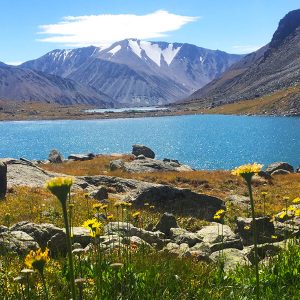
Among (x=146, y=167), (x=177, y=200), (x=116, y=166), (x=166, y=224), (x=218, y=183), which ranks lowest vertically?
(x=218, y=183)

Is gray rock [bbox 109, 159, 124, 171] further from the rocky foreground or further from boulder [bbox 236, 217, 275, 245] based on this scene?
boulder [bbox 236, 217, 275, 245]

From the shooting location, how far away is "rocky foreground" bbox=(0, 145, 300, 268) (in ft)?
35.0

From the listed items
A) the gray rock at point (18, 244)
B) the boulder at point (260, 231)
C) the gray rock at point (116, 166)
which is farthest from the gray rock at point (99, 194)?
the gray rock at point (116, 166)

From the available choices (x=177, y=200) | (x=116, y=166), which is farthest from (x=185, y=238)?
(x=116, y=166)

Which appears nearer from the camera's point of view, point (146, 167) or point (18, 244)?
point (18, 244)

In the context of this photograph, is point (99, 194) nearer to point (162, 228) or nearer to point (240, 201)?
point (162, 228)

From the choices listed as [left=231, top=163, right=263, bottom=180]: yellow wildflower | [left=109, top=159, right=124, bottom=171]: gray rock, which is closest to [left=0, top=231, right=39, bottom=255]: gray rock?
[left=231, top=163, right=263, bottom=180]: yellow wildflower

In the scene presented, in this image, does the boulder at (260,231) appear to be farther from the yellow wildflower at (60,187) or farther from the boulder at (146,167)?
the boulder at (146,167)

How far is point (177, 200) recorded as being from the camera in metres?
26.0

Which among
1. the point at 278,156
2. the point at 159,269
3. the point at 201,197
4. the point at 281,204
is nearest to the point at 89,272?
the point at 159,269

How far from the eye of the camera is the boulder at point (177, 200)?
25.5 m

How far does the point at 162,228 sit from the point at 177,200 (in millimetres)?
8993

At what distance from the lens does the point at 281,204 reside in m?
31.9

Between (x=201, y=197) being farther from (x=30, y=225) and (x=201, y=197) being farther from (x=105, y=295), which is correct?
(x=105, y=295)
